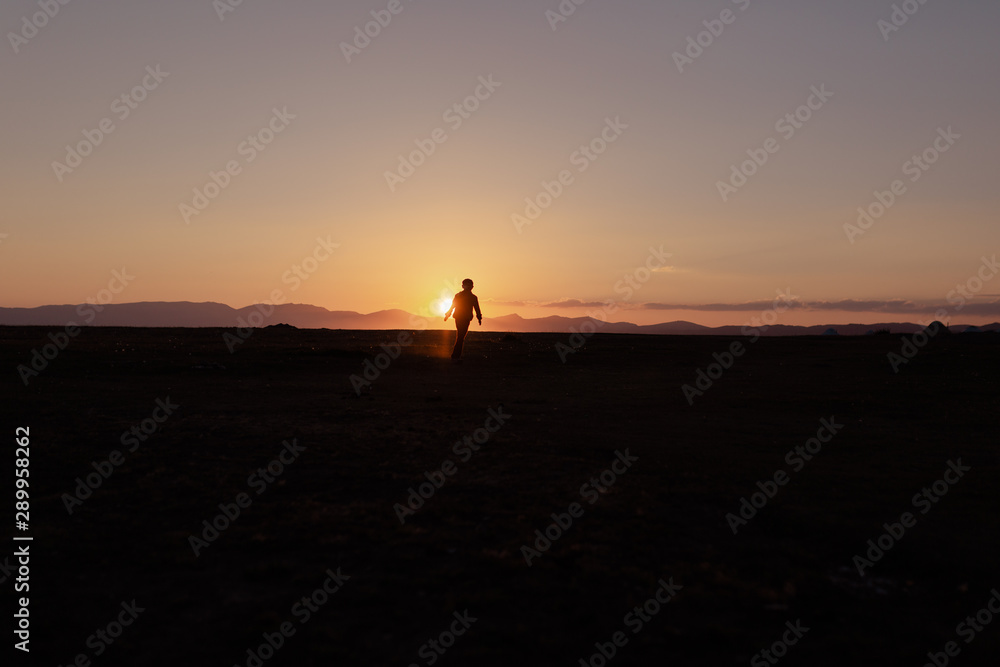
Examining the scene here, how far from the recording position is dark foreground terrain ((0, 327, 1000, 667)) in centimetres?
464

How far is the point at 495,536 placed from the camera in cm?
644

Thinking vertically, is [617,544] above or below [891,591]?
above

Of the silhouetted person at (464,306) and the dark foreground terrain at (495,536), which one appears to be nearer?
the dark foreground terrain at (495,536)

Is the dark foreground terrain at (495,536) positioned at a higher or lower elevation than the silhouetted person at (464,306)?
lower

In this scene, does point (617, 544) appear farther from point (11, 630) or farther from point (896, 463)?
point (896, 463)

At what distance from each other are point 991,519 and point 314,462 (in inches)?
320

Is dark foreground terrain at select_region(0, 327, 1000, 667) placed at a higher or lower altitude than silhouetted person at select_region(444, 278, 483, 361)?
lower

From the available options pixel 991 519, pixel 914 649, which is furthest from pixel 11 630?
pixel 991 519

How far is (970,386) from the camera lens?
1952cm

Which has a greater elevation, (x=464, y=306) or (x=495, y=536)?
(x=464, y=306)

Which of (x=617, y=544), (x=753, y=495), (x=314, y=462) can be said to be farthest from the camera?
(x=314, y=462)

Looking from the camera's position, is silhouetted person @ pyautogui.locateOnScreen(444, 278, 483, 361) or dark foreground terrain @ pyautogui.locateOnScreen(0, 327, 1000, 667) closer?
dark foreground terrain @ pyautogui.locateOnScreen(0, 327, 1000, 667)

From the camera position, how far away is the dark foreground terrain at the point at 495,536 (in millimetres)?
4637

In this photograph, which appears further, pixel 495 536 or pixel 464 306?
pixel 464 306
